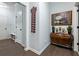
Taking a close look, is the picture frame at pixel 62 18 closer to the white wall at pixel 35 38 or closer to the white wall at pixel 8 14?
the white wall at pixel 35 38

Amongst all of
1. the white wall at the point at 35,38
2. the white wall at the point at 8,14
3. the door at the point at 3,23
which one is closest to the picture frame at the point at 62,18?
the white wall at the point at 35,38

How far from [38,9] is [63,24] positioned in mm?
1668

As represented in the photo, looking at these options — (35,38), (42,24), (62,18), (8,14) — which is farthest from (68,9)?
(8,14)

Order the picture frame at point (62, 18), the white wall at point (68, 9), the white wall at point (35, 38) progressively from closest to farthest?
the white wall at point (35, 38) → the white wall at point (68, 9) → the picture frame at point (62, 18)

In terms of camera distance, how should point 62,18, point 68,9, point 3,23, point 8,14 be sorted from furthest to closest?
point 8,14 < point 3,23 < point 62,18 < point 68,9

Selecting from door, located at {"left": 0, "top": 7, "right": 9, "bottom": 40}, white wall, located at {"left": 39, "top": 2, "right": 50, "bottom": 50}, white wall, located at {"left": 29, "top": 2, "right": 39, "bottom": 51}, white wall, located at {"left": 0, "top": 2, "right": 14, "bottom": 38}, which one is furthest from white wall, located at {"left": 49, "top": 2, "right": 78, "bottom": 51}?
door, located at {"left": 0, "top": 7, "right": 9, "bottom": 40}

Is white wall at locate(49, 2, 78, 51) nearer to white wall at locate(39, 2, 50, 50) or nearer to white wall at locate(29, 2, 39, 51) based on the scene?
white wall at locate(39, 2, 50, 50)

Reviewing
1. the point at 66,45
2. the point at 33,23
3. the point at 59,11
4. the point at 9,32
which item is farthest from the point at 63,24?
the point at 9,32

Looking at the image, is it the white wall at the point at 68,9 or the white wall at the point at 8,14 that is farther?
the white wall at the point at 8,14

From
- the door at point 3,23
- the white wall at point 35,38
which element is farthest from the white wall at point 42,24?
the door at point 3,23

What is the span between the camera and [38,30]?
3479mm

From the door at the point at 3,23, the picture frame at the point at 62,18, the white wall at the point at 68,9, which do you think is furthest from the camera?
the door at the point at 3,23

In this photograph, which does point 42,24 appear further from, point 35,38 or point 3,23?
point 3,23

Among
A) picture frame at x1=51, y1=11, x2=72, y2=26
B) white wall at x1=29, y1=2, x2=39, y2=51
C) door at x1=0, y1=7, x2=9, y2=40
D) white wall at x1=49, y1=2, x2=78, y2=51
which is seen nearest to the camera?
white wall at x1=29, y1=2, x2=39, y2=51
